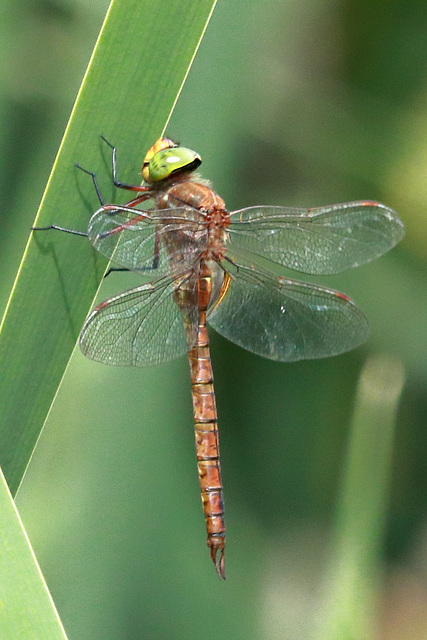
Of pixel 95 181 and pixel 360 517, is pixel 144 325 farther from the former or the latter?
pixel 360 517

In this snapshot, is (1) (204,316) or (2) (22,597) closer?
(2) (22,597)

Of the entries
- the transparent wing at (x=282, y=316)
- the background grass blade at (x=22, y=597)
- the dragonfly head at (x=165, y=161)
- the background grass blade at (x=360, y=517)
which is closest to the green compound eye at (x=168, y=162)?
the dragonfly head at (x=165, y=161)

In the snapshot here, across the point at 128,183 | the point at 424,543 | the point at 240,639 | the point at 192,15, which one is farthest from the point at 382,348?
the point at 192,15

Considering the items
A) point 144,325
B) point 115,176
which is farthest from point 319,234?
point 115,176

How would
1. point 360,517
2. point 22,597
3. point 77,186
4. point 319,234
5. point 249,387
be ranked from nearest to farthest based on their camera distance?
point 22,597, point 77,186, point 360,517, point 319,234, point 249,387

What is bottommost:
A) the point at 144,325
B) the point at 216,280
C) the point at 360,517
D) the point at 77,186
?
the point at 360,517

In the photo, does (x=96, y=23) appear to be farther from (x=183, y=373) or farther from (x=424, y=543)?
(x=424, y=543)
